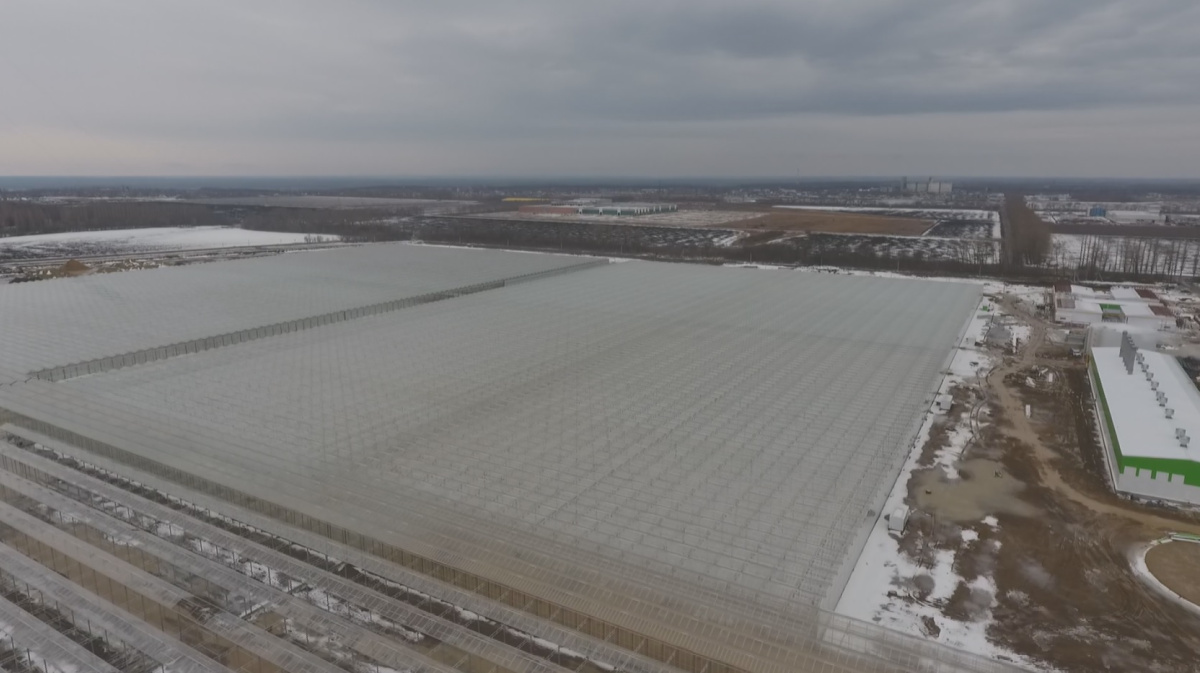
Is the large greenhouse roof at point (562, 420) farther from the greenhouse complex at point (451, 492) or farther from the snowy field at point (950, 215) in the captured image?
the snowy field at point (950, 215)

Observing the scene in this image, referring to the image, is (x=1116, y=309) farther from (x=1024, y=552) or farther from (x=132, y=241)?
(x=132, y=241)

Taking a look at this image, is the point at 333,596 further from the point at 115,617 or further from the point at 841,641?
the point at 841,641

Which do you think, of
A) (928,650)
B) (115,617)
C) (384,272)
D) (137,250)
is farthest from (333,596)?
(137,250)

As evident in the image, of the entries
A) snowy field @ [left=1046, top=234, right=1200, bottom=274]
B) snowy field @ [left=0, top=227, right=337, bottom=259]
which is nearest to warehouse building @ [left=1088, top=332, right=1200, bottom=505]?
snowy field @ [left=1046, top=234, right=1200, bottom=274]

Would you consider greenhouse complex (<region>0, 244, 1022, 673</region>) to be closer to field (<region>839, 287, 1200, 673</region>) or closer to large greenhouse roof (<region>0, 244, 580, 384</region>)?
large greenhouse roof (<region>0, 244, 580, 384</region>)

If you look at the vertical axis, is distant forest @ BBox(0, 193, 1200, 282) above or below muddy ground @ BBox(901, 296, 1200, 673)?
above

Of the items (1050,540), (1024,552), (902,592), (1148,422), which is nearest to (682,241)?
(1148,422)

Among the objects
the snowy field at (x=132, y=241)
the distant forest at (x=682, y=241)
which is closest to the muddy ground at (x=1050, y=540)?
the distant forest at (x=682, y=241)
